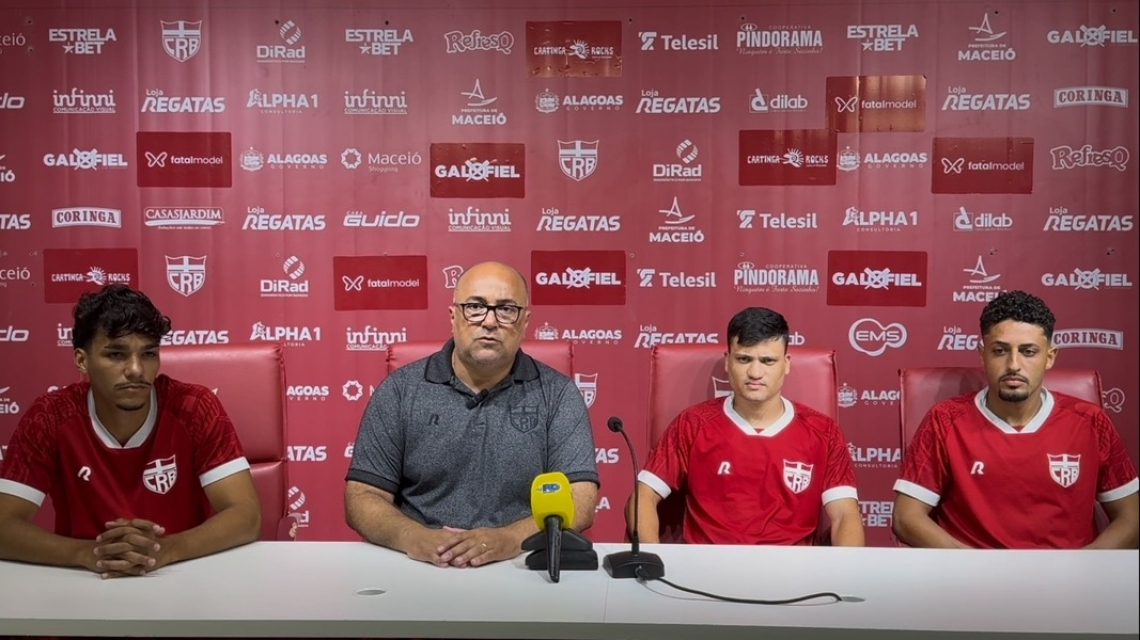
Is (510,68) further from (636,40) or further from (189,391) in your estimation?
(189,391)

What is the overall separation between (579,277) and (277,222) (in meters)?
1.15

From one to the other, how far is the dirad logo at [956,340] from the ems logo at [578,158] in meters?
1.45

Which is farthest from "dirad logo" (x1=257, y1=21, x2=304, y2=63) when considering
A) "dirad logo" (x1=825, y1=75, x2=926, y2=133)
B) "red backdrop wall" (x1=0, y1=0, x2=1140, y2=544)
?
"dirad logo" (x1=825, y1=75, x2=926, y2=133)

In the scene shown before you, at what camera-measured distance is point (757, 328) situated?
2.48m

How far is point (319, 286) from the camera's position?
3.63 metres

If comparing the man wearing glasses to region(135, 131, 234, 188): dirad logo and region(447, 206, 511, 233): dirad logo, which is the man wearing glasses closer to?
region(447, 206, 511, 233): dirad logo

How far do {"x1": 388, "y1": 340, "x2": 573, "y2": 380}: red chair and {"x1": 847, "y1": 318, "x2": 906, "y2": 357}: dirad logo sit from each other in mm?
1479

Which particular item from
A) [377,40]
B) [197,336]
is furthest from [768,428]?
[197,336]

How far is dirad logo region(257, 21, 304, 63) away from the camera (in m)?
3.56

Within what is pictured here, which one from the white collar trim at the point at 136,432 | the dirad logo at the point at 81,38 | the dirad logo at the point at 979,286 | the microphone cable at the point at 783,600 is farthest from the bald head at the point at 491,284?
the dirad logo at the point at 81,38

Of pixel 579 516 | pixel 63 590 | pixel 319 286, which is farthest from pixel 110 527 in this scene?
pixel 319 286

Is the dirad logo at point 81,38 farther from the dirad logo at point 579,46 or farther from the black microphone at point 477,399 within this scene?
the black microphone at point 477,399

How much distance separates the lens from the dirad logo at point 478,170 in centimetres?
358

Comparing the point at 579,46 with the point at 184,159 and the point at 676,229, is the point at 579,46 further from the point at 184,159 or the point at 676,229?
the point at 184,159
